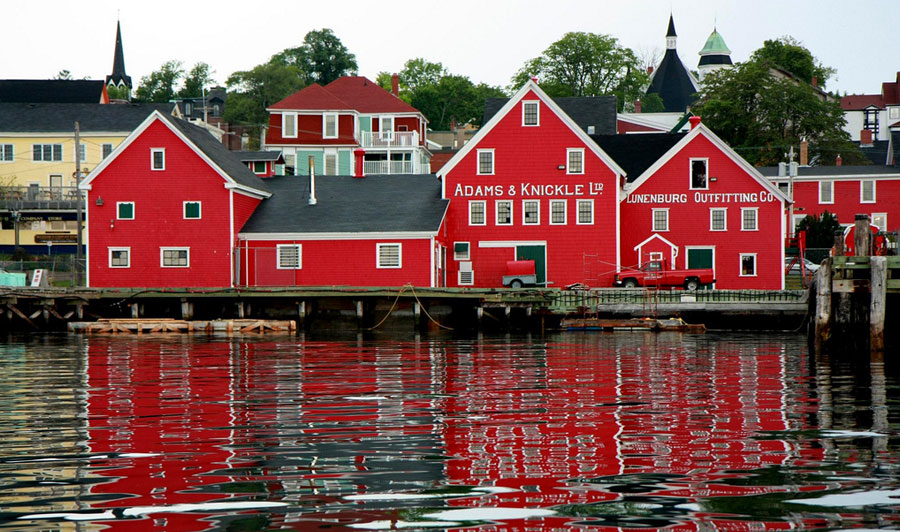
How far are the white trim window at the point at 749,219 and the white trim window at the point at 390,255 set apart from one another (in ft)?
57.7

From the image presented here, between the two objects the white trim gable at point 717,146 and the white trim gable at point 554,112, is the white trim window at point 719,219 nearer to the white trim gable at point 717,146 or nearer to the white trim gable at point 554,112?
the white trim gable at point 717,146

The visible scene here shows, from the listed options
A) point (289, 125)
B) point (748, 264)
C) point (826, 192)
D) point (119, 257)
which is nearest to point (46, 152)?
point (289, 125)

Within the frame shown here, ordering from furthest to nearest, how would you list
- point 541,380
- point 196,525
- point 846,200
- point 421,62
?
point 421,62 < point 846,200 < point 541,380 < point 196,525

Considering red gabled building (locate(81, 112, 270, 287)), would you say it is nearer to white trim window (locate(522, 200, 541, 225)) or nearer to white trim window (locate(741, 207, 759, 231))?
white trim window (locate(522, 200, 541, 225))

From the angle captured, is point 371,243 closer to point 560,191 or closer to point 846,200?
point 560,191

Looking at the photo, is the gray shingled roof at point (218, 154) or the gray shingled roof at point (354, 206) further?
the gray shingled roof at point (218, 154)

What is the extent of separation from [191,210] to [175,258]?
244cm

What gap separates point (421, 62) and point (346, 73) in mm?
8863

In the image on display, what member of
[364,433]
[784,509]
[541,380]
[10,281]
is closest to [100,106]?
[10,281]

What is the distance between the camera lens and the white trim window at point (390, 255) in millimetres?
50312

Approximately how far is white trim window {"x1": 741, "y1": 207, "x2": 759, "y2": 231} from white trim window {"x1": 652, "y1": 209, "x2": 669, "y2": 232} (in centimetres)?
376

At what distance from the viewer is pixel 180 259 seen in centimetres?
5178

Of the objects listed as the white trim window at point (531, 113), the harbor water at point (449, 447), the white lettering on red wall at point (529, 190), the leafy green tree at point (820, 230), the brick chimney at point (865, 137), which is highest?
the brick chimney at point (865, 137)

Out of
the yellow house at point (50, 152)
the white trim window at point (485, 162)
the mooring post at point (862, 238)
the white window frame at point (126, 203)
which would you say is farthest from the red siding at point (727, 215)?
the yellow house at point (50, 152)
